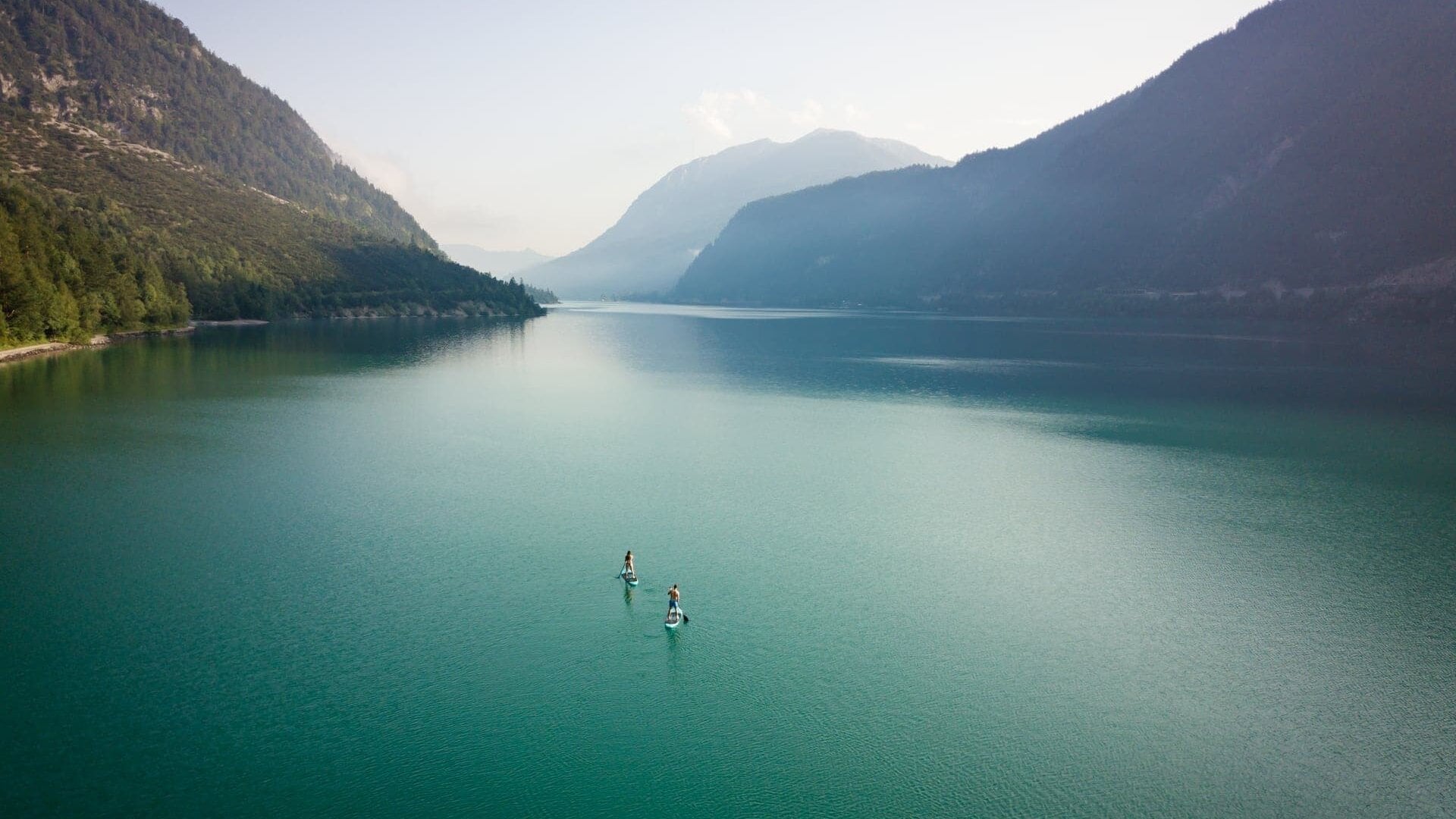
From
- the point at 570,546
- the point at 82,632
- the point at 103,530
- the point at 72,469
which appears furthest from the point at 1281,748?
the point at 72,469

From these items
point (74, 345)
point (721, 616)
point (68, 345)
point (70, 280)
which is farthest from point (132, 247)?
point (721, 616)

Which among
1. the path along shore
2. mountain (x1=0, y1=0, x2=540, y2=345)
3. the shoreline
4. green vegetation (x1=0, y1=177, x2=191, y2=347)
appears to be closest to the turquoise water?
the shoreline

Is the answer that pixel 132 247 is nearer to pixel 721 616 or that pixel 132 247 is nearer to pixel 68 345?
pixel 68 345

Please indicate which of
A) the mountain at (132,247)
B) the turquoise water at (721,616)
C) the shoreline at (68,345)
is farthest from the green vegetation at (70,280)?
the turquoise water at (721,616)

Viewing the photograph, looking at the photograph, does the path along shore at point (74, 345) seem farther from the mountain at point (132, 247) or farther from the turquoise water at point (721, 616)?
the turquoise water at point (721, 616)

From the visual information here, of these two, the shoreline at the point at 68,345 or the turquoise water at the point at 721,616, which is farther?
the shoreline at the point at 68,345

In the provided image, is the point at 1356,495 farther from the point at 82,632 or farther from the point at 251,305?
the point at 251,305
